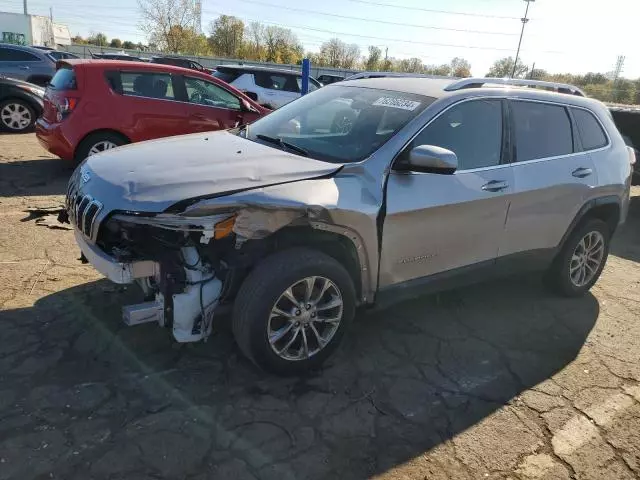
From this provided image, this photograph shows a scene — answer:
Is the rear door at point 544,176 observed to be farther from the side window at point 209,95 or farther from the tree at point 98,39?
the tree at point 98,39

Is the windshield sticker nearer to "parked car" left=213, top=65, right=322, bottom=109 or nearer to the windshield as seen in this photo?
the windshield

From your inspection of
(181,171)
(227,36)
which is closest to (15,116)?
(181,171)

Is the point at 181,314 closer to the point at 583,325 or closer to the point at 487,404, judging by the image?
the point at 487,404

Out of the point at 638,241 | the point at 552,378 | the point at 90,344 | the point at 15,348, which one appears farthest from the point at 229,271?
the point at 638,241

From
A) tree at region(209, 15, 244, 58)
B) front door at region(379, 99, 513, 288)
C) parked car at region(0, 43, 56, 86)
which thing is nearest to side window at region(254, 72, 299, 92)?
parked car at region(0, 43, 56, 86)

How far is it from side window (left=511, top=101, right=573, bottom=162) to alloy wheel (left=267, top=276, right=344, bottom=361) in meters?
1.93

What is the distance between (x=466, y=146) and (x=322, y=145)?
103 centimetres

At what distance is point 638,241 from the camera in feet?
23.9

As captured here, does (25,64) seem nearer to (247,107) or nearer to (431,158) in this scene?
(247,107)

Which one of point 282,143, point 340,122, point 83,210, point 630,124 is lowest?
point 83,210

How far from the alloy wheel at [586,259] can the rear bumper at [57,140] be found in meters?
6.29

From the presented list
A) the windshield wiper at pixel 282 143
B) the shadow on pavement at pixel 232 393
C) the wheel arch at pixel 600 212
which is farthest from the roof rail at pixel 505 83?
the shadow on pavement at pixel 232 393

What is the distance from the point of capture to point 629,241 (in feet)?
23.7

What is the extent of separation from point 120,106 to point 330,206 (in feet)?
17.7
